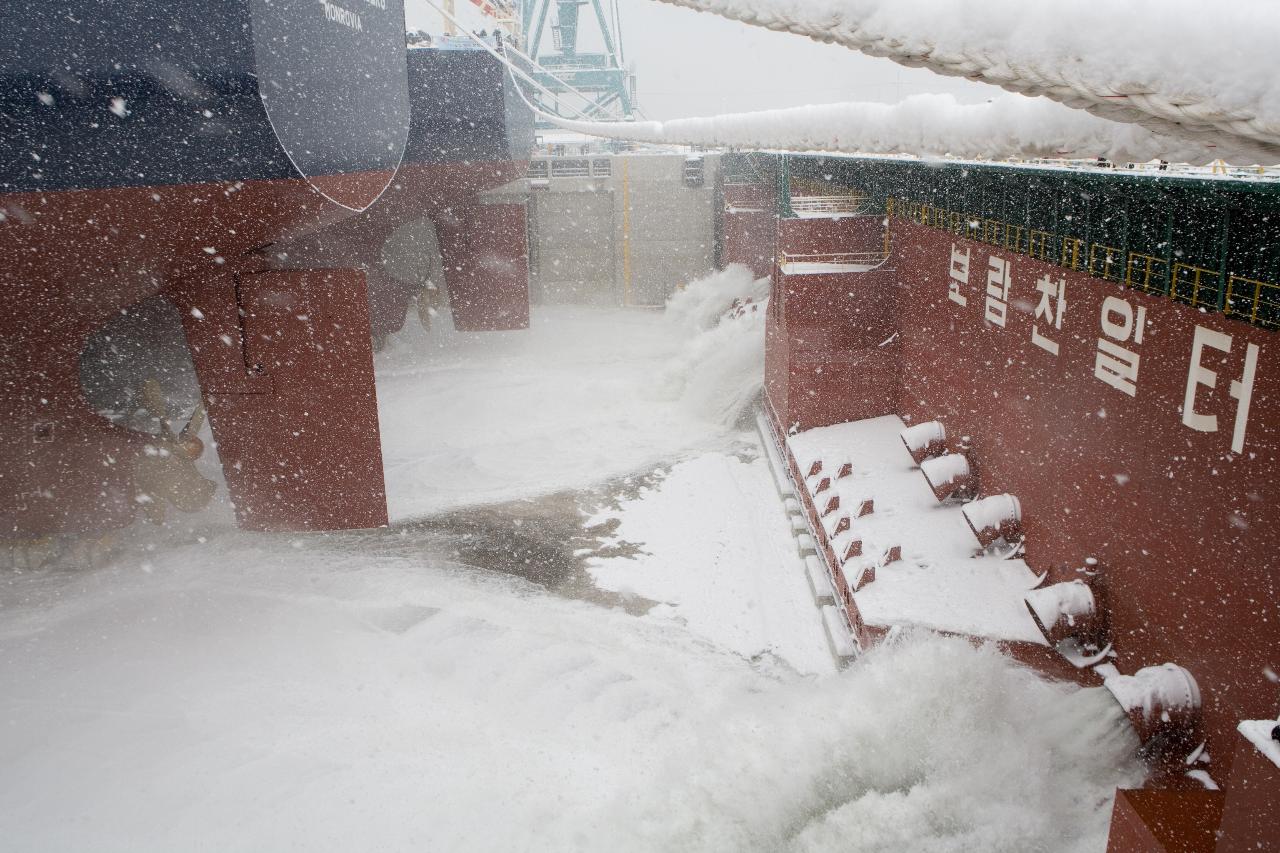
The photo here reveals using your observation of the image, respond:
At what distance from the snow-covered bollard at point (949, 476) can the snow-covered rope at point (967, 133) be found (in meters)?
3.32

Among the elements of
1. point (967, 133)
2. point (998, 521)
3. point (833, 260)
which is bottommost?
point (998, 521)

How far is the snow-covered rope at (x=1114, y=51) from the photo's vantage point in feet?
3.69

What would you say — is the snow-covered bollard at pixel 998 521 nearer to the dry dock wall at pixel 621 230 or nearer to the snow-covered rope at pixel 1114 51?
the snow-covered rope at pixel 1114 51

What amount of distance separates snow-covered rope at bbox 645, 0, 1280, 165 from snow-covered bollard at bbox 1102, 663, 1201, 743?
3.59 meters

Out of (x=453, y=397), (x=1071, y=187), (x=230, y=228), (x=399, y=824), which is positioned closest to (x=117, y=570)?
(x=230, y=228)

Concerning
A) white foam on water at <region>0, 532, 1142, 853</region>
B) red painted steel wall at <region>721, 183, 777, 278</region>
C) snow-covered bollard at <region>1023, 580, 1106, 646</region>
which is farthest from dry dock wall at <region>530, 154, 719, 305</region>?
snow-covered bollard at <region>1023, 580, 1106, 646</region>

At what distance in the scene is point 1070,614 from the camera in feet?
16.8

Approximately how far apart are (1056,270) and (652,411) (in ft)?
24.8

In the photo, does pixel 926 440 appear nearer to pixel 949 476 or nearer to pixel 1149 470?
pixel 949 476

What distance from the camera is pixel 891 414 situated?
1000 centimetres

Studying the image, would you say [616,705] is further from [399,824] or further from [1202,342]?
[1202,342]

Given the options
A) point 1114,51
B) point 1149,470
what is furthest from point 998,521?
point 1114,51

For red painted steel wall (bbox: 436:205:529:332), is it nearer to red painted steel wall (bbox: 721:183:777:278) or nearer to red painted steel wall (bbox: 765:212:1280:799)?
red painted steel wall (bbox: 721:183:777:278)

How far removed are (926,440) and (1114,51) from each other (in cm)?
728
